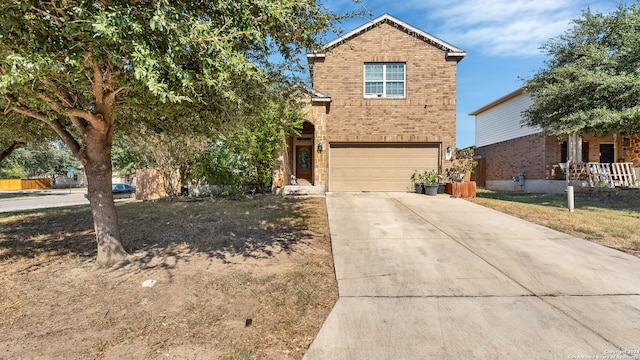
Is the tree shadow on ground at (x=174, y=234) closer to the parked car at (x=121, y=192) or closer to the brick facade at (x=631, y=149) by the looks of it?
the parked car at (x=121, y=192)

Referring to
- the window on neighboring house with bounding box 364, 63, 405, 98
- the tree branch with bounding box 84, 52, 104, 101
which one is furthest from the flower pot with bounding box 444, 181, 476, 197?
the tree branch with bounding box 84, 52, 104, 101

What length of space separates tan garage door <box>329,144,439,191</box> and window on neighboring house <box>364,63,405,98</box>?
2432 mm

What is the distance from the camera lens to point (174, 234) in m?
6.87

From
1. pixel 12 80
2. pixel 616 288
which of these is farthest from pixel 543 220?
pixel 12 80

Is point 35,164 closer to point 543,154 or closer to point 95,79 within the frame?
point 95,79

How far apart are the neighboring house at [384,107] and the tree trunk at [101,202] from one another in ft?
31.3

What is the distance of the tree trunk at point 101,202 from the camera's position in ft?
16.1

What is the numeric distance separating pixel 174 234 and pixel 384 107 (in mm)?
10887

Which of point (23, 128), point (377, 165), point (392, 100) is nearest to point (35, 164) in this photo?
point (23, 128)

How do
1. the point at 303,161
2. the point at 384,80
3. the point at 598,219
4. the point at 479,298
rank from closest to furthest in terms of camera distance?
the point at 479,298, the point at 598,219, the point at 384,80, the point at 303,161

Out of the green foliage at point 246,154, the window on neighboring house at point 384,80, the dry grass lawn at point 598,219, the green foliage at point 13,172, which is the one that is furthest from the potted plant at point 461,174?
the green foliage at point 13,172

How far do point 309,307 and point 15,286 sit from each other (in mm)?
3884

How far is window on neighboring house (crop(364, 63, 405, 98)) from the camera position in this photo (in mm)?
14750

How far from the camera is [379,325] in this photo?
123 inches
